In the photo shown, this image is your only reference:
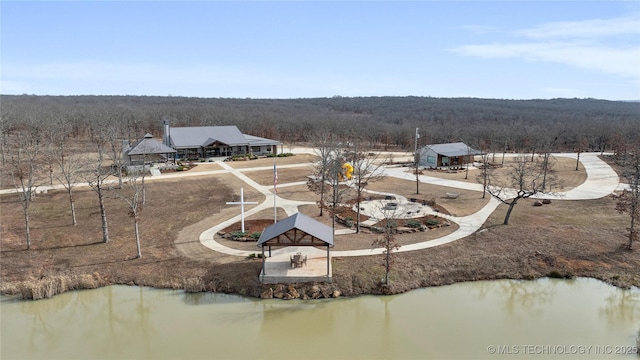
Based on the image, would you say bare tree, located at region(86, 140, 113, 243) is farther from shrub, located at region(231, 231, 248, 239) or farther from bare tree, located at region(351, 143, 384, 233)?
bare tree, located at region(351, 143, 384, 233)

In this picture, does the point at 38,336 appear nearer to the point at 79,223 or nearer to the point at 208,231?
the point at 208,231

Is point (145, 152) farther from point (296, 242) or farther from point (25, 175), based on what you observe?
point (296, 242)

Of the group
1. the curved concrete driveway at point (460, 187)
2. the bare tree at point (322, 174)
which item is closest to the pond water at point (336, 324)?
the curved concrete driveway at point (460, 187)

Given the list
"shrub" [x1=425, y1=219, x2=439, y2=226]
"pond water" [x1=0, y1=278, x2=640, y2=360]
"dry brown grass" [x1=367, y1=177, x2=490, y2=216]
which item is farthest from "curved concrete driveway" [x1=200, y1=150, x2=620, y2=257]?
"pond water" [x1=0, y1=278, x2=640, y2=360]

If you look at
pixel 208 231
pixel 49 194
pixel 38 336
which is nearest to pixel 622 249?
pixel 208 231

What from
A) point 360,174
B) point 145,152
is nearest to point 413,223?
point 360,174

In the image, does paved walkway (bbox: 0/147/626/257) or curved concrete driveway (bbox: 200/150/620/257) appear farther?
paved walkway (bbox: 0/147/626/257)
